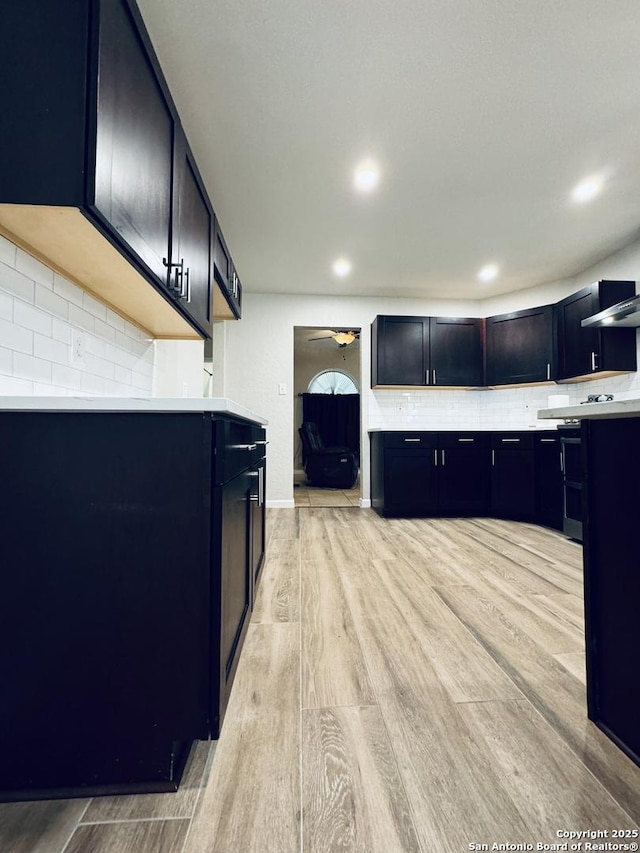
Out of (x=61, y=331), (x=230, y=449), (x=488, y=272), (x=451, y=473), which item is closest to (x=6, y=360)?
(x=61, y=331)

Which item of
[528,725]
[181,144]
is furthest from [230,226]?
[528,725]

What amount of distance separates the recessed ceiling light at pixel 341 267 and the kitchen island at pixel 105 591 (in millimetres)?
3140

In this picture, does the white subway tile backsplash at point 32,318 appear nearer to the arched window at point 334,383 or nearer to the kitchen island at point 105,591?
the kitchen island at point 105,591

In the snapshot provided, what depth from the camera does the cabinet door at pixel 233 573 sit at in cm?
95

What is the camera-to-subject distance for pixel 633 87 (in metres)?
1.73

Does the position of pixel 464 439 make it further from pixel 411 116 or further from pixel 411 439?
pixel 411 116

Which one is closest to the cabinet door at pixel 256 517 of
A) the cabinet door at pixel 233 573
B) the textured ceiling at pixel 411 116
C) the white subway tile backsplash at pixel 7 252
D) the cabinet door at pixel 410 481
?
the cabinet door at pixel 233 573

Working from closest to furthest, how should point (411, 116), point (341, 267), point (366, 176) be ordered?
point (411, 116) → point (366, 176) → point (341, 267)

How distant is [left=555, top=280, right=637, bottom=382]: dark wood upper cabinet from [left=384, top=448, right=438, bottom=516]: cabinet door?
155 centimetres

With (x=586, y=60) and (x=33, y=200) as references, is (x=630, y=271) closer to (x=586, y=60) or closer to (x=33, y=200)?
(x=586, y=60)

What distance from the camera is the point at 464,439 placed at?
152 inches

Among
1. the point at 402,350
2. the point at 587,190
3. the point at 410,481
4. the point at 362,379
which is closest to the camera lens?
the point at 587,190

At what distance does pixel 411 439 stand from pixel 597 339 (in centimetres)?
183

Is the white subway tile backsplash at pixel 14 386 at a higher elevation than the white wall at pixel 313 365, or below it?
below
